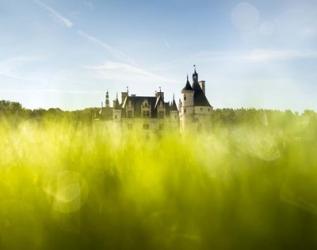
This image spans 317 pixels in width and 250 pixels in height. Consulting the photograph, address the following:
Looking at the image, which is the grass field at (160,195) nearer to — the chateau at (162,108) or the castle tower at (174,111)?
the chateau at (162,108)

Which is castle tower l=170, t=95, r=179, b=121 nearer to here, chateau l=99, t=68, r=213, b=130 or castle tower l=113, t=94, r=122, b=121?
chateau l=99, t=68, r=213, b=130

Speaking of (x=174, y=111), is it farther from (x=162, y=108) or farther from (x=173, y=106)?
(x=162, y=108)

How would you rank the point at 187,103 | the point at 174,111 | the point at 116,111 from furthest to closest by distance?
1. the point at 174,111
2. the point at 116,111
3. the point at 187,103

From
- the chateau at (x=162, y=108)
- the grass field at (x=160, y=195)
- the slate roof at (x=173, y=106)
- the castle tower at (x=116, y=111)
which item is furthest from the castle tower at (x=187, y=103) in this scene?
the grass field at (x=160, y=195)

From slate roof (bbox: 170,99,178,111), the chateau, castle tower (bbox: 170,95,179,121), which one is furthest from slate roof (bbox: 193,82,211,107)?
slate roof (bbox: 170,99,178,111)

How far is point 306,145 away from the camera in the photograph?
3768mm

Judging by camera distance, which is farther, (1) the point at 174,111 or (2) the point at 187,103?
(1) the point at 174,111

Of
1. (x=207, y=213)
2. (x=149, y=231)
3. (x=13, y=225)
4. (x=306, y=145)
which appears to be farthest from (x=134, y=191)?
(x=306, y=145)

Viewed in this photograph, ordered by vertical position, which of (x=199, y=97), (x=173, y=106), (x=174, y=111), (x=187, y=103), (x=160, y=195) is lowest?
(x=160, y=195)

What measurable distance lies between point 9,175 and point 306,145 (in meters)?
2.49

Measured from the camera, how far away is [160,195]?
3.19 metres

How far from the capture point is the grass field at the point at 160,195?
291 cm

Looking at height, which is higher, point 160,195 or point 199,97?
point 199,97

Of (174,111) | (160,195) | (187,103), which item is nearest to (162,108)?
(174,111)
